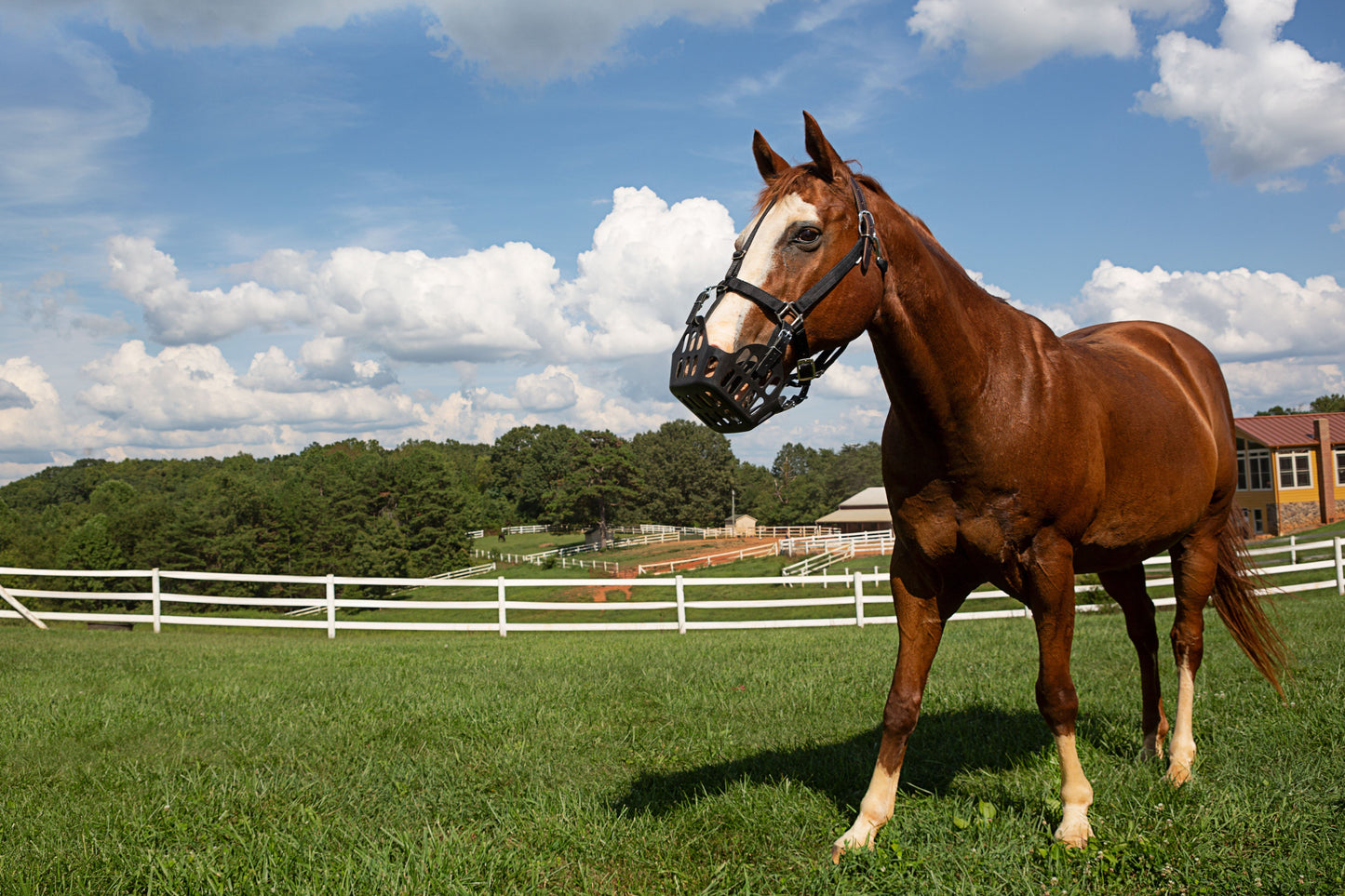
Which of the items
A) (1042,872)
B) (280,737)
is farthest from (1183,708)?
(280,737)

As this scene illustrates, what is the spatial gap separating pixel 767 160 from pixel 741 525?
80.6m

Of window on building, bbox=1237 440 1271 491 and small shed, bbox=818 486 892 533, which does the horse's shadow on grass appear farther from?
small shed, bbox=818 486 892 533

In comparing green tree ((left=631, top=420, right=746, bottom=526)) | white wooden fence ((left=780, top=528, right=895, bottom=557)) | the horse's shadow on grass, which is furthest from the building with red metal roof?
green tree ((left=631, top=420, right=746, bottom=526))

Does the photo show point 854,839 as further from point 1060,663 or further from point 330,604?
point 330,604

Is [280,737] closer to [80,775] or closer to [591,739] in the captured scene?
[80,775]

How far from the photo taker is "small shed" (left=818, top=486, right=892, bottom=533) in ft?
215

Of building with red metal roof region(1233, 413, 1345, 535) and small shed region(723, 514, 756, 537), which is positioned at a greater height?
building with red metal roof region(1233, 413, 1345, 535)

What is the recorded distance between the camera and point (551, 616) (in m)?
36.0

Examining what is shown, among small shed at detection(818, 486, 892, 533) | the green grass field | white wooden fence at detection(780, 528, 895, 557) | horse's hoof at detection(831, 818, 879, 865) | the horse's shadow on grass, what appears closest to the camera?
the green grass field

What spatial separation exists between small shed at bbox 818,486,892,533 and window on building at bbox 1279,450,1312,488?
2816 cm

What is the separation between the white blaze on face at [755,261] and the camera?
2289mm

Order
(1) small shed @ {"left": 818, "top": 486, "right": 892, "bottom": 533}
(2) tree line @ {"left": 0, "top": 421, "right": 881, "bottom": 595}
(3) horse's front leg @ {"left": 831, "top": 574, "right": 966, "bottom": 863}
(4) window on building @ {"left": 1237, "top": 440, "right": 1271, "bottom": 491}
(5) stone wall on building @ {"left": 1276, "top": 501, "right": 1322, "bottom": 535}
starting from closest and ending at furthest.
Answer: (3) horse's front leg @ {"left": 831, "top": 574, "right": 966, "bottom": 863} < (5) stone wall on building @ {"left": 1276, "top": 501, "right": 1322, "bottom": 535} < (4) window on building @ {"left": 1237, "top": 440, "right": 1271, "bottom": 491} < (2) tree line @ {"left": 0, "top": 421, "right": 881, "bottom": 595} < (1) small shed @ {"left": 818, "top": 486, "right": 892, "bottom": 533}

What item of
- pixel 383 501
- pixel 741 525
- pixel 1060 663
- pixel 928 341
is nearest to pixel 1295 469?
pixel 1060 663

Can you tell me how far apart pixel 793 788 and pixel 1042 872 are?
1184 millimetres
